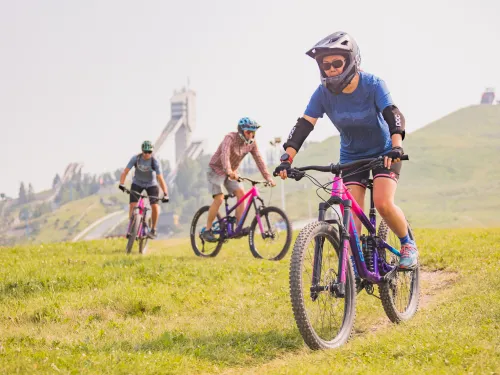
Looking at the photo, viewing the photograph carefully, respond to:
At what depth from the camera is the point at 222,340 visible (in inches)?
354

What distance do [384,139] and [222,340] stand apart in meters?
3.43

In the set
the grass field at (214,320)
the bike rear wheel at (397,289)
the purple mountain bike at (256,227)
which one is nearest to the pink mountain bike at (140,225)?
the purple mountain bike at (256,227)

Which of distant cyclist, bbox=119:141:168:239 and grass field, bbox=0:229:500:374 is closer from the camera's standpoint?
grass field, bbox=0:229:500:374

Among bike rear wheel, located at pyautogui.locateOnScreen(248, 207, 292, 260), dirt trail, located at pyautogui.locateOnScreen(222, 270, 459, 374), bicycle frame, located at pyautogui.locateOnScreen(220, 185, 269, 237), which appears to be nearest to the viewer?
dirt trail, located at pyautogui.locateOnScreen(222, 270, 459, 374)

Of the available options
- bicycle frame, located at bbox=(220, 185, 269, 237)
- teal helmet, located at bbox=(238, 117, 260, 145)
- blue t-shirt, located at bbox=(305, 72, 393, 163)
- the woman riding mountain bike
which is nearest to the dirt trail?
the woman riding mountain bike

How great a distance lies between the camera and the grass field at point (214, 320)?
7.31m

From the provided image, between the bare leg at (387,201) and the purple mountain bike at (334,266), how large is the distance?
23cm

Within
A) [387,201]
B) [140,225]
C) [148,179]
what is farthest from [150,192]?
[387,201]

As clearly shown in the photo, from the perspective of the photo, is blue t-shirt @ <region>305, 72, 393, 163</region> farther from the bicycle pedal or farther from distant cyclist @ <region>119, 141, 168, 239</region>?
distant cyclist @ <region>119, 141, 168, 239</region>

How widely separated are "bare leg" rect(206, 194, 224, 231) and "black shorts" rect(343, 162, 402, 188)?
8395mm

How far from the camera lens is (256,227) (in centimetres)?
1734

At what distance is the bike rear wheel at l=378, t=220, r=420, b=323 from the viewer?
371 inches

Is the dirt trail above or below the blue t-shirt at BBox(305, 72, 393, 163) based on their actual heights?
below

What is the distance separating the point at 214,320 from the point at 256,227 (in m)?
6.76
